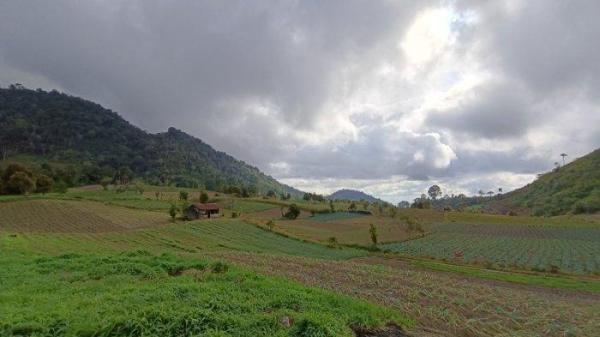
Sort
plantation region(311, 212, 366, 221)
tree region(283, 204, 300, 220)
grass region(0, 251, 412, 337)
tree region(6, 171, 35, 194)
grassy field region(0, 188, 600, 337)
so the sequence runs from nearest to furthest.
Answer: grass region(0, 251, 412, 337) < grassy field region(0, 188, 600, 337) < tree region(6, 171, 35, 194) < tree region(283, 204, 300, 220) < plantation region(311, 212, 366, 221)

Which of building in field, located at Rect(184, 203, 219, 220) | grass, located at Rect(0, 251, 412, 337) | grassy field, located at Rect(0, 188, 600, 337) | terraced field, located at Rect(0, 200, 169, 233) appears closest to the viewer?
grass, located at Rect(0, 251, 412, 337)

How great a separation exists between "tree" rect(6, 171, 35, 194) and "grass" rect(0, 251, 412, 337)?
9033cm

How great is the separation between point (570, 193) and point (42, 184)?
605 feet

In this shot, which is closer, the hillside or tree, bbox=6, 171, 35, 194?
tree, bbox=6, 171, 35, 194

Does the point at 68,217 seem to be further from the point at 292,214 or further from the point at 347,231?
the point at 292,214

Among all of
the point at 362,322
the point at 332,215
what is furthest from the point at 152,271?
the point at 332,215

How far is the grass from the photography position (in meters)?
8.60

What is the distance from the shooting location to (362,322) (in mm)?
10508

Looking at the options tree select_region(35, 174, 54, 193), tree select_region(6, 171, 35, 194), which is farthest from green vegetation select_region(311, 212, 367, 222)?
tree select_region(6, 171, 35, 194)

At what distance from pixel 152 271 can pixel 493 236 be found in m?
72.2

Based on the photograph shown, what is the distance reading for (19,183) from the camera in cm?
8988

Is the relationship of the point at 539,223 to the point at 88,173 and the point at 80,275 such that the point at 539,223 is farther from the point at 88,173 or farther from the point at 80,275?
the point at 88,173

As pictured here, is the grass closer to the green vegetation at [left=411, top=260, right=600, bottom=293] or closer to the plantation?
the green vegetation at [left=411, top=260, right=600, bottom=293]

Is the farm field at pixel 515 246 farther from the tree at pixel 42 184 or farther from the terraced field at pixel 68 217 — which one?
the tree at pixel 42 184
